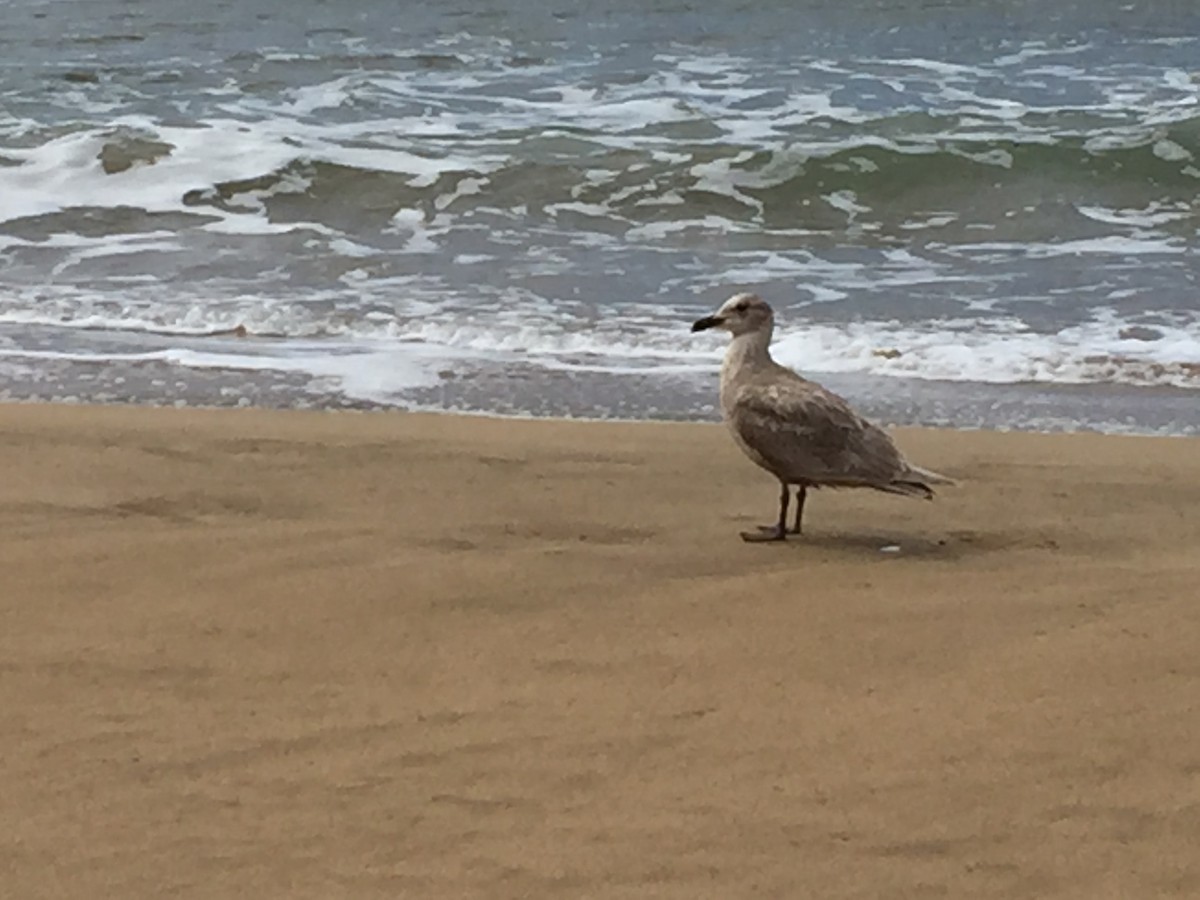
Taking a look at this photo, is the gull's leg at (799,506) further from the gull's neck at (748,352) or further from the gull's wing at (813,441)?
the gull's neck at (748,352)

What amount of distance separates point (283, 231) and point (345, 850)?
7.73 metres

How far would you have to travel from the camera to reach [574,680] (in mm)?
3227

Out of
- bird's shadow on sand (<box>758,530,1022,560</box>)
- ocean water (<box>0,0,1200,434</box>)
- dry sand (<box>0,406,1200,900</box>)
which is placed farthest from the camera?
ocean water (<box>0,0,1200,434</box>)

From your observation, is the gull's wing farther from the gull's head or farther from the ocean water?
the ocean water

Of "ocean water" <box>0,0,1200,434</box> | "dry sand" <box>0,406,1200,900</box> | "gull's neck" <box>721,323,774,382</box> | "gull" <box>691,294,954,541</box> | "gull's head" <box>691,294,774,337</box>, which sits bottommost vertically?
"ocean water" <box>0,0,1200,434</box>

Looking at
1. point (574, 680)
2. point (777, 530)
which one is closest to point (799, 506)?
point (777, 530)

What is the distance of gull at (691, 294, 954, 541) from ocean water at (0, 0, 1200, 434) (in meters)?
1.62

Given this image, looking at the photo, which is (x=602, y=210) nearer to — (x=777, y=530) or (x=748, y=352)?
(x=748, y=352)

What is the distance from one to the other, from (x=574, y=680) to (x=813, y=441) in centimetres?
125

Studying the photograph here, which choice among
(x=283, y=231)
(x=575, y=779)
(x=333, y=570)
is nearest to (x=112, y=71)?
(x=283, y=231)

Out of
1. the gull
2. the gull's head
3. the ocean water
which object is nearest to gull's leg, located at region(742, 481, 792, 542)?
the gull

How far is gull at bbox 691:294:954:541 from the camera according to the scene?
13.9 feet

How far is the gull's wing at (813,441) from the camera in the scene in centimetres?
424

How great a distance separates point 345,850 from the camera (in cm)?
258
